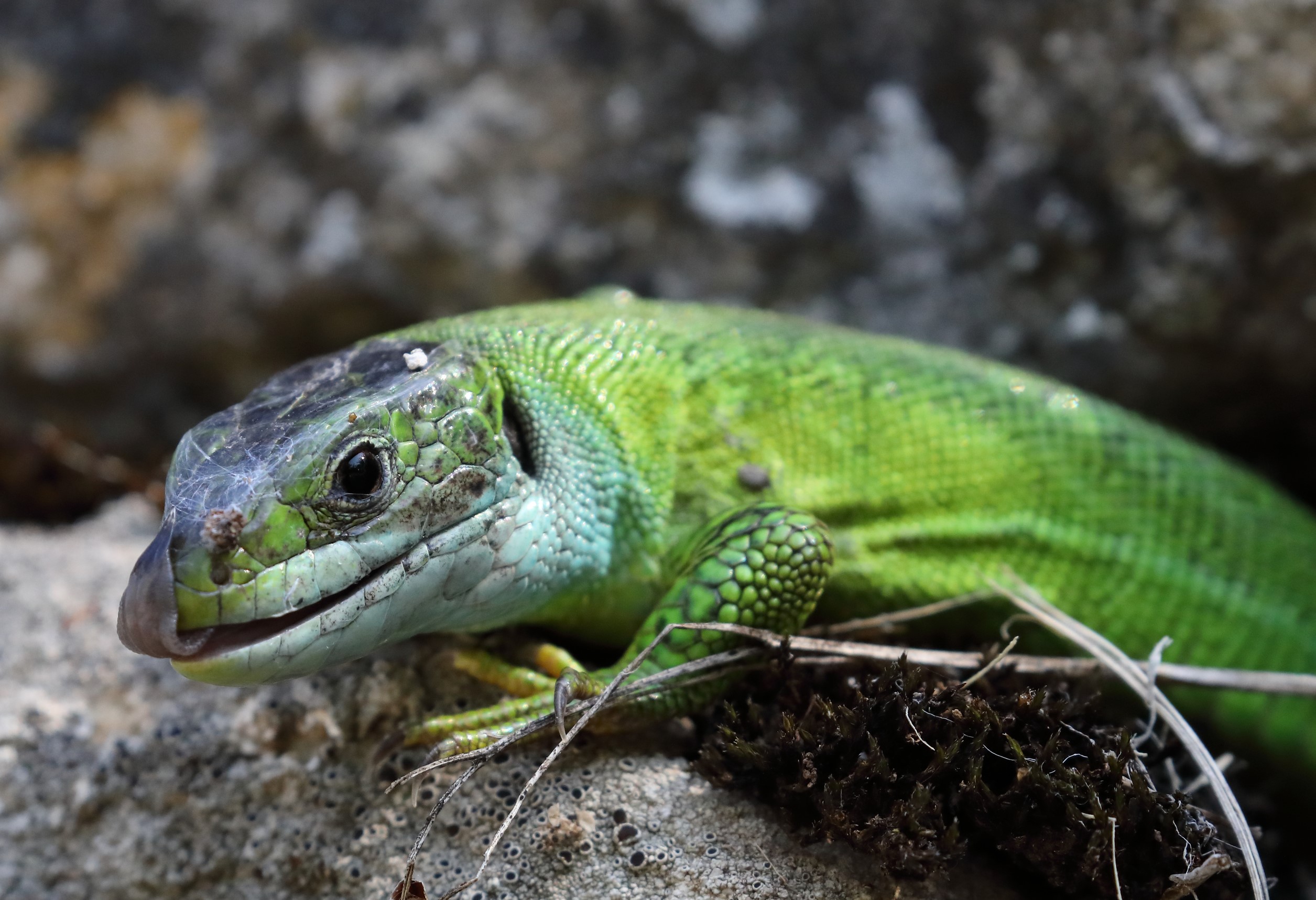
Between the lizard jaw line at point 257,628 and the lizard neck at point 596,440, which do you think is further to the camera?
the lizard neck at point 596,440

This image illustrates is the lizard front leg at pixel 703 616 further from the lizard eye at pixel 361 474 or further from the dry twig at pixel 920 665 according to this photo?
the lizard eye at pixel 361 474

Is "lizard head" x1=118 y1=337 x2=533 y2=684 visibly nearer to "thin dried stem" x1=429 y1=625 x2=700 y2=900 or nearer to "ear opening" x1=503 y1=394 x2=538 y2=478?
"ear opening" x1=503 y1=394 x2=538 y2=478

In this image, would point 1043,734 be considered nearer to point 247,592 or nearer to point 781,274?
point 247,592

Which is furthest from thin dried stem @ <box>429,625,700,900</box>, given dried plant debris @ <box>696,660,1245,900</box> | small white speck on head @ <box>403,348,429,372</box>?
small white speck on head @ <box>403,348,429,372</box>

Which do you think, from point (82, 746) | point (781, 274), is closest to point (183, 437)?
point (82, 746)

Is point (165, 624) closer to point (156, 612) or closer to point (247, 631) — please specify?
point (156, 612)

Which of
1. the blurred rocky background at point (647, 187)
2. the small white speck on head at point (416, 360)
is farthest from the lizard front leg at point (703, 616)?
the blurred rocky background at point (647, 187)
